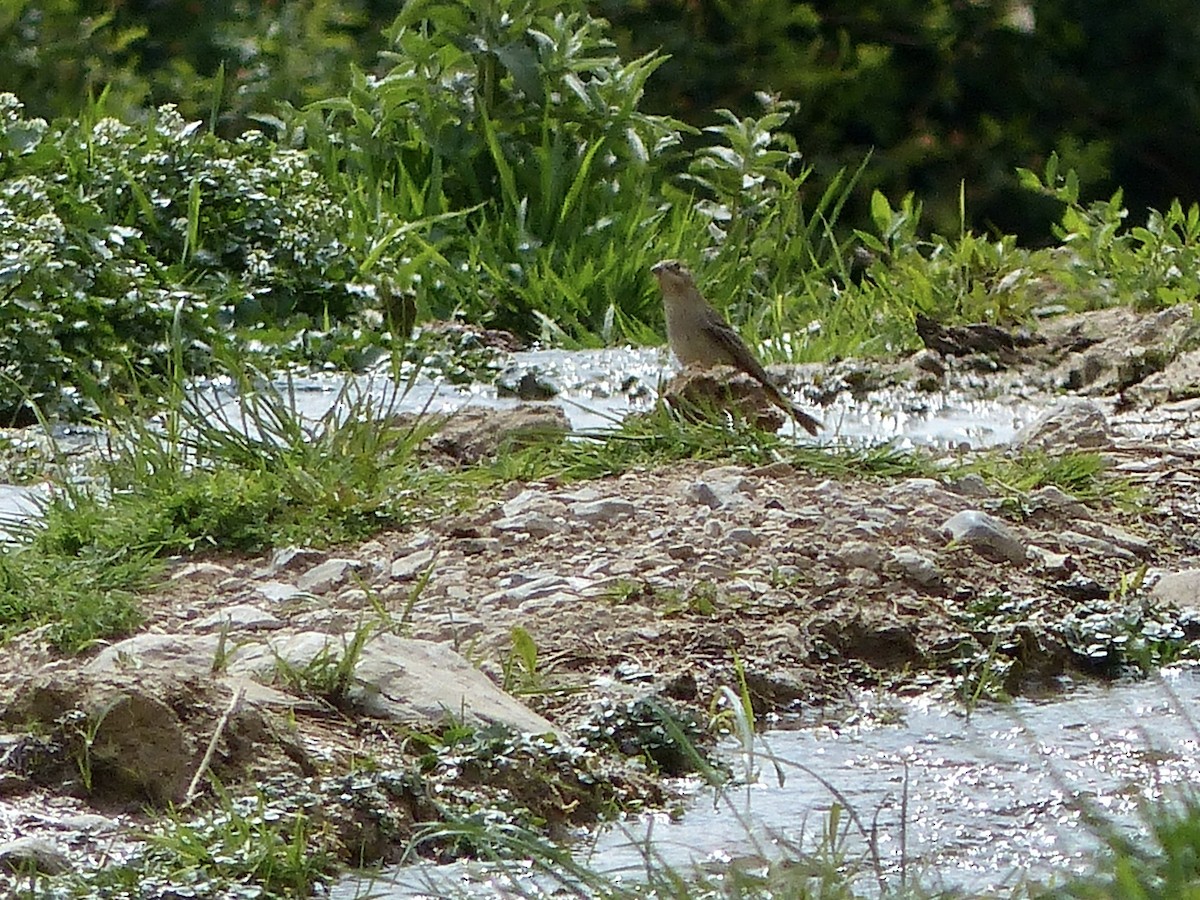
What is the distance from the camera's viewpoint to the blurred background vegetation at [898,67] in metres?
10.7

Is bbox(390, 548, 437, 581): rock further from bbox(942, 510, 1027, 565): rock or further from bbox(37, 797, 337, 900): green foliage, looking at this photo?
bbox(37, 797, 337, 900): green foliage

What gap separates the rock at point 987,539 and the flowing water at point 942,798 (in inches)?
21.5

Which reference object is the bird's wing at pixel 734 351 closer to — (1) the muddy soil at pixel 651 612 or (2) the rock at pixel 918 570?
(1) the muddy soil at pixel 651 612

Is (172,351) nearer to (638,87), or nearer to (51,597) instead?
(51,597)

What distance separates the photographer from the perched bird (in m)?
6.16

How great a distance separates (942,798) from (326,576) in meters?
1.52

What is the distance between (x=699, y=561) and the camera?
15.3ft

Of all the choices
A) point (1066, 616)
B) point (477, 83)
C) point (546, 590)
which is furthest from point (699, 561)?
point (477, 83)

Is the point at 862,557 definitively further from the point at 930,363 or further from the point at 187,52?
the point at 187,52

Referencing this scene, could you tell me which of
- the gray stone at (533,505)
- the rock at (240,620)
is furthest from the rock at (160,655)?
the gray stone at (533,505)

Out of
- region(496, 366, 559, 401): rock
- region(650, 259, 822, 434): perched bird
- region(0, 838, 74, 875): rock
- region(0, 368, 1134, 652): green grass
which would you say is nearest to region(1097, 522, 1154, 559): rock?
region(0, 368, 1134, 652): green grass

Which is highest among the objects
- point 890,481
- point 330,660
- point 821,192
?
point 330,660

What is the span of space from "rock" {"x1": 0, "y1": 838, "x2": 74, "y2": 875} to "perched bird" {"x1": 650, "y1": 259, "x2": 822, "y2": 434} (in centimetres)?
317

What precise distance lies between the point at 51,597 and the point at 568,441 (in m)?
1.59
